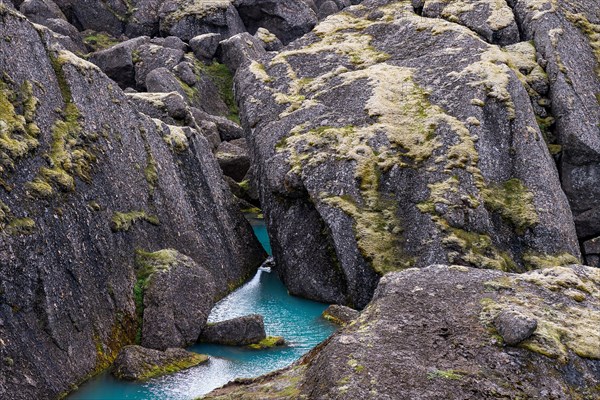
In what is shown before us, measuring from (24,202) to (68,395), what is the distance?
7.14 meters

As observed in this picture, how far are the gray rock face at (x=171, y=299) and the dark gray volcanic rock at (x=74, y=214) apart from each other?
781 millimetres

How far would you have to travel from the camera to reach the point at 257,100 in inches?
1750

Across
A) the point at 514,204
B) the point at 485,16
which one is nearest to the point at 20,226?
the point at 514,204

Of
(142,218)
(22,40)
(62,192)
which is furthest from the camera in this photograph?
(142,218)

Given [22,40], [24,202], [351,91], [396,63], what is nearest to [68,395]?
[24,202]

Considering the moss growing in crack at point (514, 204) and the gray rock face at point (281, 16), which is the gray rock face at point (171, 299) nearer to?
the moss growing in crack at point (514, 204)

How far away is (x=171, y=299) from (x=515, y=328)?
17.0m

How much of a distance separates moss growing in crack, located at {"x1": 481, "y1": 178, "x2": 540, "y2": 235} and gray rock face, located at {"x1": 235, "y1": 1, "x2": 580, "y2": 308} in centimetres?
7

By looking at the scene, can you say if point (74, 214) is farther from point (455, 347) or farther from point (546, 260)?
point (546, 260)

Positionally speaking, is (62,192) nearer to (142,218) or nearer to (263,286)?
(142,218)

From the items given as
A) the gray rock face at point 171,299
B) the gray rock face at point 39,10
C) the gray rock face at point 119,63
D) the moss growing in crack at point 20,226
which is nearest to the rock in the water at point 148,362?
the gray rock face at point 171,299

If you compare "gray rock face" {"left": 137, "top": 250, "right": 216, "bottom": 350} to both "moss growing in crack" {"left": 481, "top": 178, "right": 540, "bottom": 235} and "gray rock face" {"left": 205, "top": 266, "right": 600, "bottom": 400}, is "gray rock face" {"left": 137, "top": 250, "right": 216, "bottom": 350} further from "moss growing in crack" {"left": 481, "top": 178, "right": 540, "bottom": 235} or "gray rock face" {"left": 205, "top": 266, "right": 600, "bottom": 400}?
"moss growing in crack" {"left": 481, "top": 178, "right": 540, "bottom": 235}

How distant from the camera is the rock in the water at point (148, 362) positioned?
23188 millimetres

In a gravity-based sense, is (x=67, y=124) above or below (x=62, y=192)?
above
